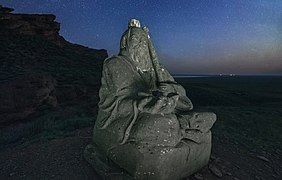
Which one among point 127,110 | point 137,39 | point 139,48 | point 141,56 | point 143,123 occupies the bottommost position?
point 143,123

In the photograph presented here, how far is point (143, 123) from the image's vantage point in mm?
3322

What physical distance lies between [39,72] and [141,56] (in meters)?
14.8

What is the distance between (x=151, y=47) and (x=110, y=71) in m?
0.90

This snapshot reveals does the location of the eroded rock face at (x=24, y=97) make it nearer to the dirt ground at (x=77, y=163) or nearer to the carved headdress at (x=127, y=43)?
the dirt ground at (x=77, y=163)

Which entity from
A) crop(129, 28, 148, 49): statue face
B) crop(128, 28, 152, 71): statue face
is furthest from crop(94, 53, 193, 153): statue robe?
crop(129, 28, 148, 49): statue face

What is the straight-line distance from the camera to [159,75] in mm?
4156

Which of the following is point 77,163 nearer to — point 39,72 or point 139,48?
point 139,48

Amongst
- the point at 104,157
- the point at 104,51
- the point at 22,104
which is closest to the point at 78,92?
the point at 22,104

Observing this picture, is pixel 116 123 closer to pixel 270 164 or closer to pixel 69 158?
pixel 69 158

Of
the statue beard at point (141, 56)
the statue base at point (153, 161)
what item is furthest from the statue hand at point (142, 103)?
the statue beard at point (141, 56)

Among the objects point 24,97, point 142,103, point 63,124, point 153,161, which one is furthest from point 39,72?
point 153,161

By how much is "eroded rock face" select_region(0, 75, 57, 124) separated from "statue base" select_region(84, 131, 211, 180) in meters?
9.20

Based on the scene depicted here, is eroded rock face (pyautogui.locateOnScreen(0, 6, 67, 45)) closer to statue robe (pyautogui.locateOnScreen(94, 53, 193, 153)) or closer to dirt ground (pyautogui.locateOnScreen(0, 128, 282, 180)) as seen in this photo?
dirt ground (pyautogui.locateOnScreen(0, 128, 282, 180))

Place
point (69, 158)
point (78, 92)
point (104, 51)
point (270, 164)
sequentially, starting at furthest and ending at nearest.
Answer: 1. point (104, 51)
2. point (78, 92)
3. point (270, 164)
4. point (69, 158)
